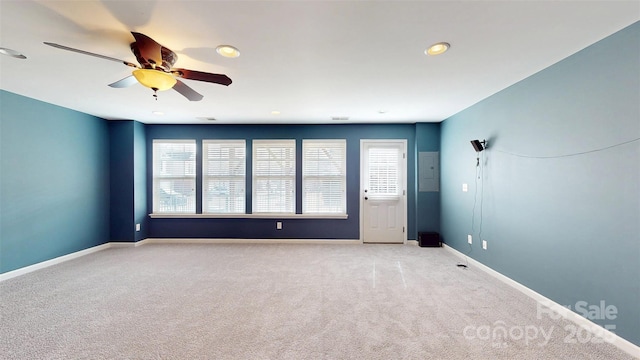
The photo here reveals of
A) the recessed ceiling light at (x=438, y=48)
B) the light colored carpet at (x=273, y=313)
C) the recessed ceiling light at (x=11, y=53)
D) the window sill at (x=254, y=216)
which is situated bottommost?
the light colored carpet at (x=273, y=313)

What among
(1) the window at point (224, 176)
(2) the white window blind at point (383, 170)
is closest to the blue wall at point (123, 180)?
(1) the window at point (224, 176)

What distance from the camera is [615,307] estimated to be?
1.92 meters

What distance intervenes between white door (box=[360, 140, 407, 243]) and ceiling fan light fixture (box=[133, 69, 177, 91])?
357 cm

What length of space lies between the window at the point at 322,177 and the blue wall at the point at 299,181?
5.7 inches

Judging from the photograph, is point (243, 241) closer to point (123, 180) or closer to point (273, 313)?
point (123, 180)

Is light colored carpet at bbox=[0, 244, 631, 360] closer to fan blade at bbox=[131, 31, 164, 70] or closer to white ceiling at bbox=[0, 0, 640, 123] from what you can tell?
fan blade at bbox=[131, 31, 164, 70]

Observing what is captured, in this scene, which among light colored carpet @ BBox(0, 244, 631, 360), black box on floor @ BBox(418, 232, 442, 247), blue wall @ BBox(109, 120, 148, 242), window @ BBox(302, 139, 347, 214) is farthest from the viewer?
window @ BBox(302, 139, 347, 214)

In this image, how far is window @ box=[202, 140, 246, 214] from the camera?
505 cm

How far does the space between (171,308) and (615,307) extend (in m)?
3.80

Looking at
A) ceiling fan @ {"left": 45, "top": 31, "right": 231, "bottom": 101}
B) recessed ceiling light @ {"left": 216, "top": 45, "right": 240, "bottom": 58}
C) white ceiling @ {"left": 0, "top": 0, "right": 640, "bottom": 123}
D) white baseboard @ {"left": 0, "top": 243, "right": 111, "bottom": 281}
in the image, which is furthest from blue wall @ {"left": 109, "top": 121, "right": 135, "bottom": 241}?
recessed ceiling light @ {"left": 216, "top": 45, "right": 240, "bottom": 58}

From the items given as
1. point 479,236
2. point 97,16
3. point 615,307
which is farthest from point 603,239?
point 97,16

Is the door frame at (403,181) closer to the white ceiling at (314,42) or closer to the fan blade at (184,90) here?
the white ceiling at (314,42)

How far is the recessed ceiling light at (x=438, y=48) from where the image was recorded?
6.61 ft

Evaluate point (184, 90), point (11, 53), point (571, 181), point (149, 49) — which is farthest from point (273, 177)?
point (571, 181)
